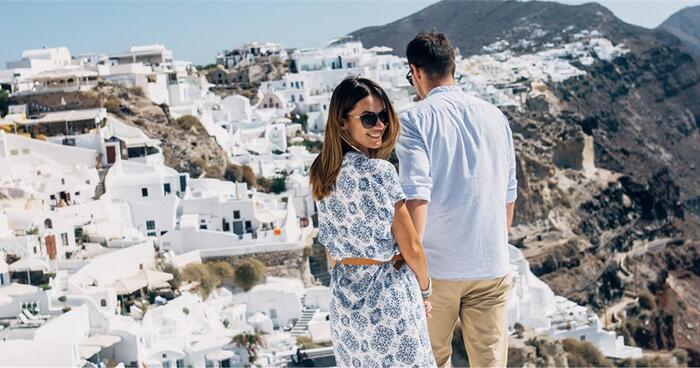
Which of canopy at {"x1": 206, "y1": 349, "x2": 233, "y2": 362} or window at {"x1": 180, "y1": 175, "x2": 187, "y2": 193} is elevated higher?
window at {"x1": 180, "y1": 175, "x2": 187, "y2": 193}

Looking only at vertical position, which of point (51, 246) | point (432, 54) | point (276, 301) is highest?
point (432, 54)

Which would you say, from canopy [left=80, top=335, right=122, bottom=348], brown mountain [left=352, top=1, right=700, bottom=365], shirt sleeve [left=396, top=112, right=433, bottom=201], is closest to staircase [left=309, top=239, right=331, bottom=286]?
brown mountain [left=352, top=1, right=700, bottom=365]

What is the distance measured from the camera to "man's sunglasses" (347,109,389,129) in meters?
2.50

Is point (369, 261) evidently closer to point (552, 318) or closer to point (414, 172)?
point (414, 172)

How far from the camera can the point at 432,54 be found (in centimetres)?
269

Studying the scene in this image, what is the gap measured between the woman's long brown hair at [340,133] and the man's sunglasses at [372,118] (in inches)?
0.6

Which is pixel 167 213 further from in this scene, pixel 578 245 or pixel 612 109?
pixel 612 109

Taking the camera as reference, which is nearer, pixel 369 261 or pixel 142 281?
pixel 369 261

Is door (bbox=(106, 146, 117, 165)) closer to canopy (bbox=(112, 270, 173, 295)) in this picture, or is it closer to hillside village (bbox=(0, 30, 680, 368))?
hillside village (bbox=(0, 30, 680, 368))

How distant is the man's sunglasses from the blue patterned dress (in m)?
0.10

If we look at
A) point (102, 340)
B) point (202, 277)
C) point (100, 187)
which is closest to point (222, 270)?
point (202, 277)

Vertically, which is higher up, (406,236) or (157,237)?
(406,236)

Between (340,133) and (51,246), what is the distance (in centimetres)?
1199

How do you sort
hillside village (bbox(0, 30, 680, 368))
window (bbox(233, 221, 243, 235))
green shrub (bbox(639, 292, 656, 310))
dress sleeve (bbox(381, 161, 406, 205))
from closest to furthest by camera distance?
1. dress sleeve (bbox(381, 161, 406, 205))
2. hillside village (bbox(0, 30, 680, 368))
3. window (bbox(233, 221, 243, 235))
4. green shrub (bbox(639, 292, 656, 310))
